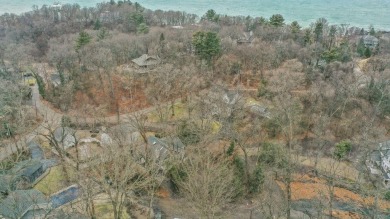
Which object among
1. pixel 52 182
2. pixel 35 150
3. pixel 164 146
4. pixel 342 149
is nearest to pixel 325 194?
pixel 342 149

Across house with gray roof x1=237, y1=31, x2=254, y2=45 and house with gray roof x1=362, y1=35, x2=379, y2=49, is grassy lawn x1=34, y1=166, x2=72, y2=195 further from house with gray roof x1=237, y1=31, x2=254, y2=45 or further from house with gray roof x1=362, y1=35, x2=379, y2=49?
house with gray roof x1=362, y1=35, x2=379, y2=49

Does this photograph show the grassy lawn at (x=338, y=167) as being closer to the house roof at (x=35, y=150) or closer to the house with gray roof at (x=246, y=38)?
the house roof at (x=35, y=150)

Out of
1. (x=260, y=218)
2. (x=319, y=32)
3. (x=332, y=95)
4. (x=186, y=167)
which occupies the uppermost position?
(x=319, y=32)

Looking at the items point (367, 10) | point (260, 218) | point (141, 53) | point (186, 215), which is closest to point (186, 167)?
point (186, 215)

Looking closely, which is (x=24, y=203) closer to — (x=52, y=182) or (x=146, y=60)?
(x=52, y=182)

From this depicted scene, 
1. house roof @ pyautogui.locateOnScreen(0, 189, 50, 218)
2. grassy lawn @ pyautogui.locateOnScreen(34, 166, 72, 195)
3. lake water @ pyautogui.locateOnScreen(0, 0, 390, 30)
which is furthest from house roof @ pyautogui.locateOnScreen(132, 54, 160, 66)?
lake water @ pyautogui.locateOnScreen(0, 0, 390, 30)

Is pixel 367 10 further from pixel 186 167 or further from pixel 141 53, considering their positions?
pixel 186 167

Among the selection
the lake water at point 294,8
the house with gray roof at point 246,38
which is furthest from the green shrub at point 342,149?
the lake water at point 294,8
